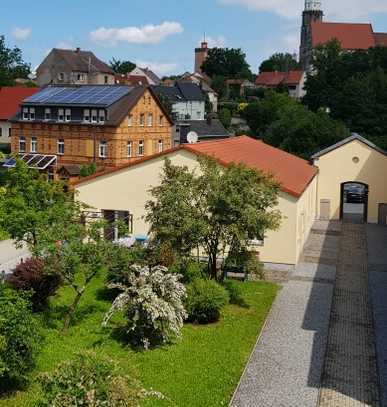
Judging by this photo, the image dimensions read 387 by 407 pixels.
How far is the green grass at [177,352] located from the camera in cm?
1367

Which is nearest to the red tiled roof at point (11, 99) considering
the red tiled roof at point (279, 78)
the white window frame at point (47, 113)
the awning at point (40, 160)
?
the white window frame at point (47, 113)

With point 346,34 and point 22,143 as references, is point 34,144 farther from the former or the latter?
point 346,34

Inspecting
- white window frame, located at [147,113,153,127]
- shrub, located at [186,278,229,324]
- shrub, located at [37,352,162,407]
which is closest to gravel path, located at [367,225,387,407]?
shrub, located at [186,278,229,324]

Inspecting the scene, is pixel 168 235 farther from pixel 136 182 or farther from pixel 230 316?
pixel 136 182

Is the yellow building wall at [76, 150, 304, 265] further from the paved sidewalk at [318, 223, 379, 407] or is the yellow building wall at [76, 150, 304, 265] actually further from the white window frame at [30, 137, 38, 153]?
the white window frame at [30, 137, 38, 153]

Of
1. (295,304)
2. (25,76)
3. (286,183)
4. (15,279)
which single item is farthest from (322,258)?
(25,76)

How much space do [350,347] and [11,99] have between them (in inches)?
2312

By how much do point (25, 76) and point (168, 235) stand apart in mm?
91732

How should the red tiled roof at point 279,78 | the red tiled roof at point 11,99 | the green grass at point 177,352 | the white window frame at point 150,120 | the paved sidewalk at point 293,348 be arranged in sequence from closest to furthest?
the green grass at point 177,352 < the paved sidewalk at point 293,348 < the white window frame at point 150,120 < the red tiled roof at point 11,99 < the red tiled roof at point 279,78

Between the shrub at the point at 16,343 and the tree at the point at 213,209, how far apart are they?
270 inches

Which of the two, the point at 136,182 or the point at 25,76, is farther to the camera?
the point at 25,76

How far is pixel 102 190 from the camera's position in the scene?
93.7 feet

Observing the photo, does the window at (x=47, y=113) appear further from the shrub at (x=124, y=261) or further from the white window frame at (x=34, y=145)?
the shrub at (x=124, y=261)

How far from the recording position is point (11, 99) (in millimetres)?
68688
